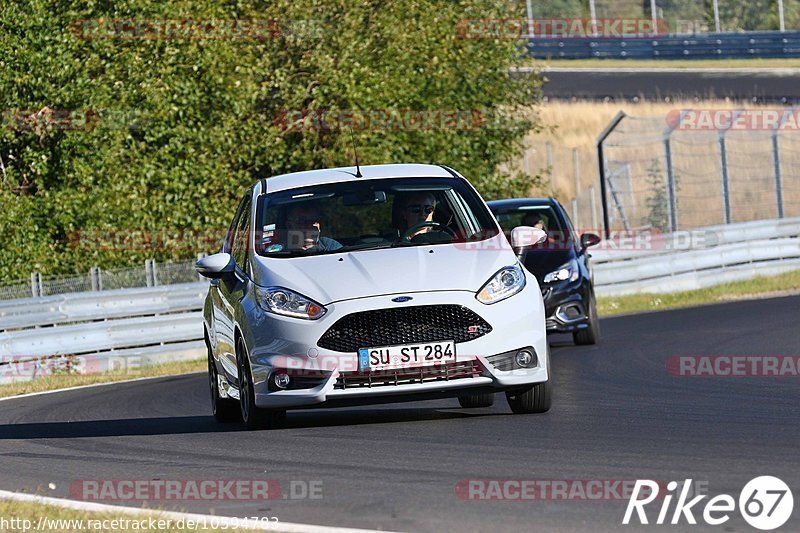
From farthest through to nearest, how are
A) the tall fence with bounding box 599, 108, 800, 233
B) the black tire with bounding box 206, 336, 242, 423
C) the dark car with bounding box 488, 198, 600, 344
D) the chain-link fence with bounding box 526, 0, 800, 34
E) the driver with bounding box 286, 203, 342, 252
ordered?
the chain-link fence with bounding box 526, 0, 800, 34 → the tall fence with bounding box 599, 108, 800, 233 → the dark car with bounding box 488, 198, 600, 344 → the black tire with bounding box 206, 336, 242, 423 → the driver with bounding box 286, 203, 342, 252

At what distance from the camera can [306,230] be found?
10836 millimetres

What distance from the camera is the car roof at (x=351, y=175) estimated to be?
37.0 ft

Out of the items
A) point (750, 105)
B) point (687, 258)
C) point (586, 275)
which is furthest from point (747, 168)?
point (586, 275)

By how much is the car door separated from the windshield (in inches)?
12.2

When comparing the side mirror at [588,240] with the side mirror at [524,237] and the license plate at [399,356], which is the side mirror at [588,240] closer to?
the side mirror at [524,237]

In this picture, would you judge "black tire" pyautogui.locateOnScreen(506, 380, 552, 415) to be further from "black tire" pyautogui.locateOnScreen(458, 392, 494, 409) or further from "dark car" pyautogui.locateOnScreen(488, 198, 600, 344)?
"dark car" pyautogui.locateOnScreen(488, 198, 600, 344)

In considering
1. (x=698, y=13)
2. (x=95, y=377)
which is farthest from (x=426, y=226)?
(x=698, y=13)

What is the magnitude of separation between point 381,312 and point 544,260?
27.1 ft

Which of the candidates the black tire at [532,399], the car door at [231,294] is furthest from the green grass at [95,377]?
the black tire at [532,399]

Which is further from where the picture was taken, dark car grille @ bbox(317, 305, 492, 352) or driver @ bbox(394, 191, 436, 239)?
driver @ bbox(394, 191, 436, 239)

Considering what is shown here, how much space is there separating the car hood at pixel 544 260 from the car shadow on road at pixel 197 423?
19.0ft

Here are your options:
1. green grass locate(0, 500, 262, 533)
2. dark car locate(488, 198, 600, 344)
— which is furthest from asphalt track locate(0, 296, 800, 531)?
dark car locate(488, 198, 600, 344)

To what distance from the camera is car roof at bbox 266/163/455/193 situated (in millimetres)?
11273

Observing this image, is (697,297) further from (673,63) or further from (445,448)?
(673,63)
